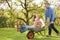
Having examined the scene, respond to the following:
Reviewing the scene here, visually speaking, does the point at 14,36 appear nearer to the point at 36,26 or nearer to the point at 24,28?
the point at 24,28

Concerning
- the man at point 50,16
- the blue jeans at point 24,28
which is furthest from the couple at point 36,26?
the man at point 50,16

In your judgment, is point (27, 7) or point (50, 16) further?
point (27, 7)

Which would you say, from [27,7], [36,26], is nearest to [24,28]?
[36,26]

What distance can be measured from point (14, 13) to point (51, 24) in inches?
23.3

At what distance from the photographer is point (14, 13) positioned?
3.22m

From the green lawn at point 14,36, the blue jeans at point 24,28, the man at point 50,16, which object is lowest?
the green lawn at point 14,36

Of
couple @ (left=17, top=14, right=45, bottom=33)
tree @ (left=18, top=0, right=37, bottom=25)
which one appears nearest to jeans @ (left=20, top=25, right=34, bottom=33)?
couple @ (left=17, top=14, right=45, bottom=33)

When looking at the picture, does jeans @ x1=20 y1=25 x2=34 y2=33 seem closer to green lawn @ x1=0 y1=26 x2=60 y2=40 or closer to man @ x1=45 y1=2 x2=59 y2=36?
green lawn @ x1=0 y1=26 x2=60 y2=40

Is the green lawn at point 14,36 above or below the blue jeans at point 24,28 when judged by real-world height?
below

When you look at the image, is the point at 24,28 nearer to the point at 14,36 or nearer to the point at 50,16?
the point at 14,36

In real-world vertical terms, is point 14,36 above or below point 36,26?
below

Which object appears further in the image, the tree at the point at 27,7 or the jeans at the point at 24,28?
the tree at the point at 27,7

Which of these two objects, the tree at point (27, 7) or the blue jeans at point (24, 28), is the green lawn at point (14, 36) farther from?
the tree at point (27, 7)

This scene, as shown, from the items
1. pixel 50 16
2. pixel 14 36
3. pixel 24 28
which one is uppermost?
pixel 50 16
